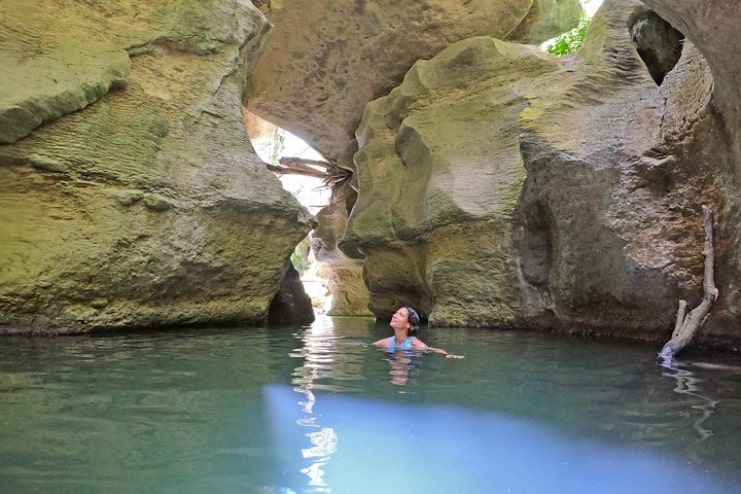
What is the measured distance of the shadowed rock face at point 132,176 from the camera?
6180 mm

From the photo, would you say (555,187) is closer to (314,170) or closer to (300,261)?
(314,170)

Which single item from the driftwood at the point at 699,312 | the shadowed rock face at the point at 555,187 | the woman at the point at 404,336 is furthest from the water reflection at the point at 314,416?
the shadowed rock face at the point at 555,187

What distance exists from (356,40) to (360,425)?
36.7 feet

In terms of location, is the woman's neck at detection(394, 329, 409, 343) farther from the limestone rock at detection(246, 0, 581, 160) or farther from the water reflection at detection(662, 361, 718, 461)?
the limestone rock at detection(246, 0, 581, 160)

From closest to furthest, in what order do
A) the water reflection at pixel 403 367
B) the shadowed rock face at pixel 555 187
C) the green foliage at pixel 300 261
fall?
the water reflection at pixel 403 367 < the shadowed rock face at pixel 555 187 < the green foliage at pixel 300 261

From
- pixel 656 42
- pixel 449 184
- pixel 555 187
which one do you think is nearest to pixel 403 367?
pixel 555 187

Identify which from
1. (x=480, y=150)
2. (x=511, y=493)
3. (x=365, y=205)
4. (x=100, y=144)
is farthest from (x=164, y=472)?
(x=365, y=205)

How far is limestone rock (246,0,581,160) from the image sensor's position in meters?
11.8

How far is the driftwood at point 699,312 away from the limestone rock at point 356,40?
8167mm

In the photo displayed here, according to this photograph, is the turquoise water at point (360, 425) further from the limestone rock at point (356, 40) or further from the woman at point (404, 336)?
the limestone rock at point (356, 40)

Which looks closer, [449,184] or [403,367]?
[403,367]

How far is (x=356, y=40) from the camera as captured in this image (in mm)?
12305

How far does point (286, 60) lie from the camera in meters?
12.7

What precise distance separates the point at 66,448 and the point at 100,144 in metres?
5.72
